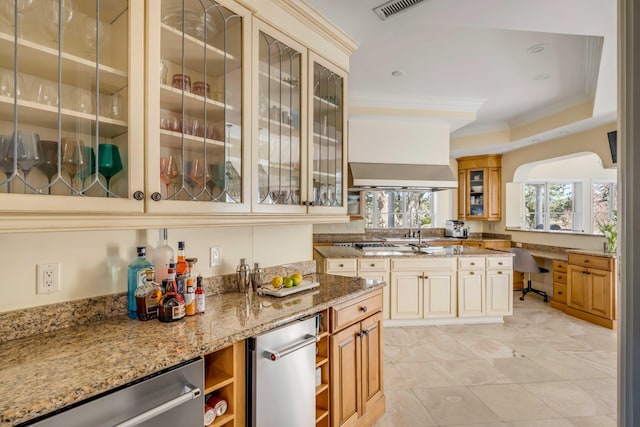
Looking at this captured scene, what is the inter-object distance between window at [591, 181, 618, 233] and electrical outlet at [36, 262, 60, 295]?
24.0 feet

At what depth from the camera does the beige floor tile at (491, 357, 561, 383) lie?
9.05ft

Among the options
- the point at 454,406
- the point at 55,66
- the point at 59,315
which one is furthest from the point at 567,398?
the point at 55,66

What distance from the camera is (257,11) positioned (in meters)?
1.70

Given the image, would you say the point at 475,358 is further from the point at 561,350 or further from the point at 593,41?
the point at 593,41

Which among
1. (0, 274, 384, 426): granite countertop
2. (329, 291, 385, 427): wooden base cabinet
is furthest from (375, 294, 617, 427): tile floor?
(0, 274, 384, 426): granite countertop

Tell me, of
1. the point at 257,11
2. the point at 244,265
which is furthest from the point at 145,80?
the point at 244,265

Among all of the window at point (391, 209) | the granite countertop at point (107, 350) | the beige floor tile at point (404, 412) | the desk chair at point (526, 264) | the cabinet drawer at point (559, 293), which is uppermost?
the window at point (391, 209)

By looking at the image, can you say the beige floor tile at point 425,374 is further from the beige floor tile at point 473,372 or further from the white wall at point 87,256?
the white wall at point 87,256

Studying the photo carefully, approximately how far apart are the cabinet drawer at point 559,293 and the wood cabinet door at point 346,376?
4096 mm

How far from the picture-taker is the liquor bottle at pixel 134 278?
144cm

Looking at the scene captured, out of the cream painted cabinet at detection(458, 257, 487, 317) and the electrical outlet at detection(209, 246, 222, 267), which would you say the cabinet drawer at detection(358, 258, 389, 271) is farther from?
the electrical outlet at detection(209, 246, 222, 267)

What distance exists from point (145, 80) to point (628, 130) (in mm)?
1733

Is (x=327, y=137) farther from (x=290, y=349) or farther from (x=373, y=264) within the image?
(x=373, y=264)

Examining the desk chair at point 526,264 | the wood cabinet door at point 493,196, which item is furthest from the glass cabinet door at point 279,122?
the wood cabinet door at point 493,196
